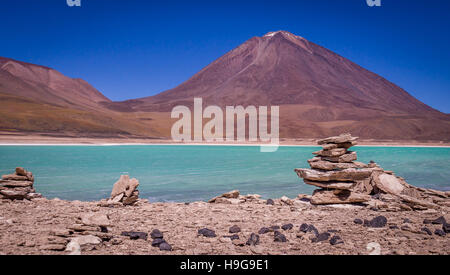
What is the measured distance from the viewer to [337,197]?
25.8 ft

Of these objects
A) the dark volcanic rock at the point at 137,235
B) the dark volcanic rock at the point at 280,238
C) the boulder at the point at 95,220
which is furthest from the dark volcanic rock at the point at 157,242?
the dark volcanic rock at the point at 280,238

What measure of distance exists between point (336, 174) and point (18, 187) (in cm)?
774

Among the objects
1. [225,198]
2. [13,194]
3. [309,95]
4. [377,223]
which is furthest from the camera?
[309,95]

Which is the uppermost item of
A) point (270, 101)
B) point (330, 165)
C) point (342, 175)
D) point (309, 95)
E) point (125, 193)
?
point (309, 95)

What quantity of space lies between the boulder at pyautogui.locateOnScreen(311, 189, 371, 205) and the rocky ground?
0.52 metres

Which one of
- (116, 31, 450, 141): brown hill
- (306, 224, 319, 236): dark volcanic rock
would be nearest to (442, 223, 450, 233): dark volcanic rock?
(306, 224, 319, 236): dark volcanic rock

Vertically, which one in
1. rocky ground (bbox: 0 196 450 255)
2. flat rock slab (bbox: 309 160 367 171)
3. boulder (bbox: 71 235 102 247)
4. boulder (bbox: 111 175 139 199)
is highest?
flat rock slab (bbox: 309 160 367 171)

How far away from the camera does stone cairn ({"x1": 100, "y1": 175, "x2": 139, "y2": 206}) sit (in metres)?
7.68

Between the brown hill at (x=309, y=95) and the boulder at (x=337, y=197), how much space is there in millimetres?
82738

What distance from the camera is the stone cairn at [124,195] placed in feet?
25.2

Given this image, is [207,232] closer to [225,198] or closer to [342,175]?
[225,198]

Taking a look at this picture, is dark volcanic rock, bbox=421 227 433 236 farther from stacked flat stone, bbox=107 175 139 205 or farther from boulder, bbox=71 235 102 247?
stacked flat stone, bbox=107 175 139 205

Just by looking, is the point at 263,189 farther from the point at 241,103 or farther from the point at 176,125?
the point at 241,103

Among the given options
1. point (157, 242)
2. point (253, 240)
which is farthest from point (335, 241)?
point (157, 242)
